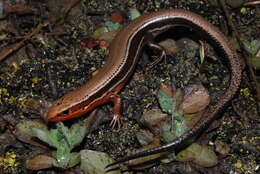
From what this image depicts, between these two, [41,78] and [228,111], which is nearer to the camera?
[228,111]

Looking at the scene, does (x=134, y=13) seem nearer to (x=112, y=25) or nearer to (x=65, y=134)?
(x=112, y=25)

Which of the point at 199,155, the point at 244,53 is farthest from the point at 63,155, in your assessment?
the point at 244,53

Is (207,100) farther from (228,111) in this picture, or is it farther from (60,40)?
(60,40)

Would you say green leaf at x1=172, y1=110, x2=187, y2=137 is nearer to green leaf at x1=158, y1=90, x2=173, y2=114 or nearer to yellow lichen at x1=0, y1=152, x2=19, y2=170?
green leaf at x1=158, y1=90, x2=173, y2=114

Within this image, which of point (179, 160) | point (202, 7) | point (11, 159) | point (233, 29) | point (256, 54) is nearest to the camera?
point (179, 160)

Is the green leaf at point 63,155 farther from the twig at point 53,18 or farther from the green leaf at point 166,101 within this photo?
the twig at point 53,18

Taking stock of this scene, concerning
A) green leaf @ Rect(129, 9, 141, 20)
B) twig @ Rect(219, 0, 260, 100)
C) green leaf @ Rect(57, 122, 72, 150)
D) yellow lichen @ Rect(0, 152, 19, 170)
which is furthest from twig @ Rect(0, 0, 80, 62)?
twig @ Rect(219, 0, 260, 100)

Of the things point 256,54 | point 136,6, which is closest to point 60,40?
point 136,6

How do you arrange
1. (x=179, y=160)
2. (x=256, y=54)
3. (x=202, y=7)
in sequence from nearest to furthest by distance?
(x=179, y=160)
(x=256, y=54)
(x=202, y=7)

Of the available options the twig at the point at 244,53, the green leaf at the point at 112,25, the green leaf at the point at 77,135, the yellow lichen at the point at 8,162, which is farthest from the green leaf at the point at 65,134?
the twig at the point at 244,53
